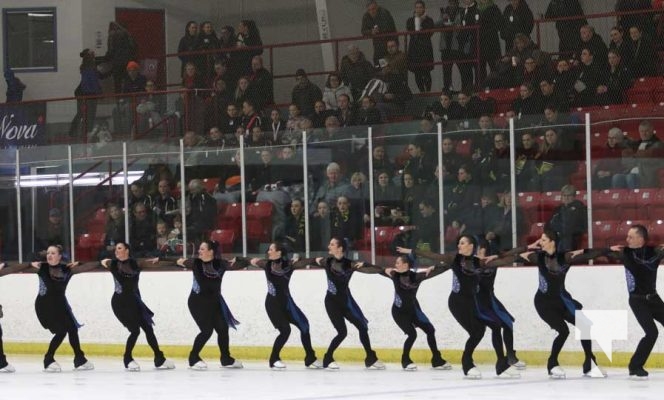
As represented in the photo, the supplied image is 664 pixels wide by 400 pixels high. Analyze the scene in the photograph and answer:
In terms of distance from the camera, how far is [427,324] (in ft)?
48.7

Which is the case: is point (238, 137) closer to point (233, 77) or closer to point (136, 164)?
point (136, 164)

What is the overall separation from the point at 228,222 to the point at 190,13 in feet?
26.5

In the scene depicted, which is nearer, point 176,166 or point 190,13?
point 176,166

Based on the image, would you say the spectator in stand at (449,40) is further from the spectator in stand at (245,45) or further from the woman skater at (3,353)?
the woman skater at (3,353)

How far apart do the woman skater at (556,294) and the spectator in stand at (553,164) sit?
87 centimetres

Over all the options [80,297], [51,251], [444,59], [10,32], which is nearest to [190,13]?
[10,32]

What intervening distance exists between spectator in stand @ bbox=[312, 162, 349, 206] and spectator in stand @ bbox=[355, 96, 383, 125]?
2.32m

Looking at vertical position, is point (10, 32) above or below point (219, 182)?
above

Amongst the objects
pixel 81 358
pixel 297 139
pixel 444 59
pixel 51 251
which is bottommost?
pixel 81 358

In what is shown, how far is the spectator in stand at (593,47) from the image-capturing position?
17328 millimetres

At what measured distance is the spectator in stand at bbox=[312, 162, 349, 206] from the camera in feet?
51.9

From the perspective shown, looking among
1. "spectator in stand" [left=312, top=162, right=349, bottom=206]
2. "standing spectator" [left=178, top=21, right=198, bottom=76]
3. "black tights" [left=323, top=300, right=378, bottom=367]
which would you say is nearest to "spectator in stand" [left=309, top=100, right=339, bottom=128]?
"spectator in stand" [left=312, top=162, right=349, bottom=206]

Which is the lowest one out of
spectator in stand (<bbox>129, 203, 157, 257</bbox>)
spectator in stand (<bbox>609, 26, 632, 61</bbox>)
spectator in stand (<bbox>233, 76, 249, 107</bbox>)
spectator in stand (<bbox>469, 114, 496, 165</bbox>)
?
spectator in stand (<bbox>129, 203, 157, 257</bbox>)

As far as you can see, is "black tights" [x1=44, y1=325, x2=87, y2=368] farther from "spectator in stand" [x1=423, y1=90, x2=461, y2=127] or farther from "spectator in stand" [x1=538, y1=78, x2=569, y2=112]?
"spectator in stand" [x1=538, y1=78, x2=569, y2=112]
